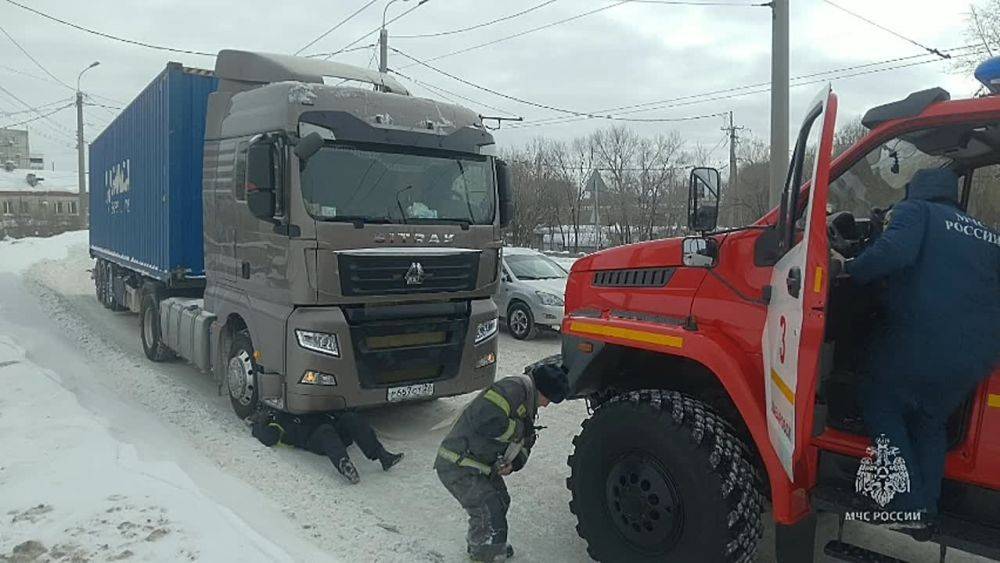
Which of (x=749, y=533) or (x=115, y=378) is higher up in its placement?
(x=749, y=533)

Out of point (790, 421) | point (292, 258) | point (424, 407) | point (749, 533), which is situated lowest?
point (424, 407)

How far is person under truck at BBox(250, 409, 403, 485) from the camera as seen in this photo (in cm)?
561

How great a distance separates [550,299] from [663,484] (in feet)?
27.4

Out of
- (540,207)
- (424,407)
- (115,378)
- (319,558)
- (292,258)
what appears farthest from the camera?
(540,207)

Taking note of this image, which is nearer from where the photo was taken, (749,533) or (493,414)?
(749,533)

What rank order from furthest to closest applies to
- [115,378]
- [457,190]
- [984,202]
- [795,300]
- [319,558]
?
[115,378], [457,190], [319,558], [984,202], [795,300]

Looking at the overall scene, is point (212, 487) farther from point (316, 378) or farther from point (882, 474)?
point (882, 474)

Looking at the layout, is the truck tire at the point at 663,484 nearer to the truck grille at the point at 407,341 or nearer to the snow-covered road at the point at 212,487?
the snow-covered road at the point at 212,487

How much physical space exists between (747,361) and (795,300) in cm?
70

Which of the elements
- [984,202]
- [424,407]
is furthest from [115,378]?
[984,202]

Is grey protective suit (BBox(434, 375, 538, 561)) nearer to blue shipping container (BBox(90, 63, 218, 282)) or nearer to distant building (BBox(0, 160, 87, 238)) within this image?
blue shipping container (BBox(90, 63, 218, 282))

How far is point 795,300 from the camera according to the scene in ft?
9.50

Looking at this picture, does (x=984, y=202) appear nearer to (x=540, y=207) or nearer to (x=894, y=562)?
(x=894, y=562)

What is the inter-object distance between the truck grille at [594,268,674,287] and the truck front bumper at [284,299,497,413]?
239 centimetres
